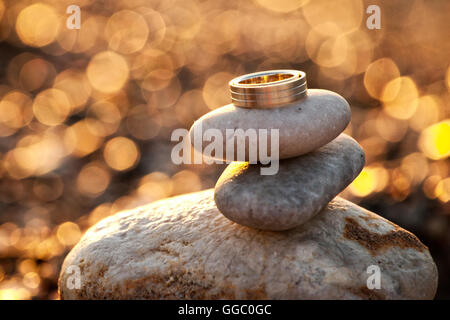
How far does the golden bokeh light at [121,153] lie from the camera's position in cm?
646

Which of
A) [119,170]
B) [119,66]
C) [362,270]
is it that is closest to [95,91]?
[119,66]

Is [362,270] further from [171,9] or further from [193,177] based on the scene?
[171,9]

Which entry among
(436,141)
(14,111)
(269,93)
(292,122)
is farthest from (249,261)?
(14,111)

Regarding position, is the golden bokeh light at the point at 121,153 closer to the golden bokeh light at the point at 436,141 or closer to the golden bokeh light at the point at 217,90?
the golden bokeh light at the point at 217,90

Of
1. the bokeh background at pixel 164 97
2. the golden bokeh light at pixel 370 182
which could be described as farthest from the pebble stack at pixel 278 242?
the golden bokeh light at pixel 370 182

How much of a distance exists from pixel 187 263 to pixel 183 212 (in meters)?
0.54

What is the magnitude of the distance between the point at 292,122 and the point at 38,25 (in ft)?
28.3

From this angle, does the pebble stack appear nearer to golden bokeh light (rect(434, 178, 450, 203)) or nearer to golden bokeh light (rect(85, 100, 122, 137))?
golden bokeh light (rect(434, 178, 450, 203))

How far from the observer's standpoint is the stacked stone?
2.61 meters

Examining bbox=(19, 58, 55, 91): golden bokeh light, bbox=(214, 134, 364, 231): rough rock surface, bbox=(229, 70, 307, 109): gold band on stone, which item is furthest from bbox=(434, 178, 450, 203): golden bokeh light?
bbox=(19, 58, 55, 91): golden bokeh light

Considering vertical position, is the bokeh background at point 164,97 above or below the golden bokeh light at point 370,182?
above

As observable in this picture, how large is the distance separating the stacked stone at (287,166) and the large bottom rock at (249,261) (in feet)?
0.80

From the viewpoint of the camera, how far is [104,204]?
19.1 ft

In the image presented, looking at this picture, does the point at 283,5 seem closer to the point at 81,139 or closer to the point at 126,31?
the point at 126,31
